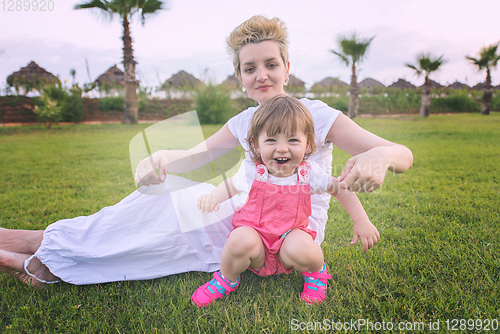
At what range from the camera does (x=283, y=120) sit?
1.18 m

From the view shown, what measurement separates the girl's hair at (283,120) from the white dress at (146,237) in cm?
12

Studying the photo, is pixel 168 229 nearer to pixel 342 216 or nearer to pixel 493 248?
pixel 342 216

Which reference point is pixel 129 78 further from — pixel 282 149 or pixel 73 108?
pixel 282 149

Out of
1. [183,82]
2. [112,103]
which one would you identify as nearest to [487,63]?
[183,82]

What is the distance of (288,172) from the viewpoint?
49.9 inches

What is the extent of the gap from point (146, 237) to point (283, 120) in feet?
2.92

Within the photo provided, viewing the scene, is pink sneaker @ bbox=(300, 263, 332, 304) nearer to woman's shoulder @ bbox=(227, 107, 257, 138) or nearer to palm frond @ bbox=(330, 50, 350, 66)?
woman's shoulder @ bbox=(227, 107, 257, 138)

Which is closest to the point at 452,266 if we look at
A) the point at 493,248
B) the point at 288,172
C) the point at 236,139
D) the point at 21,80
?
the point at 493,248

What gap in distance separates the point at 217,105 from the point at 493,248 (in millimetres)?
12949

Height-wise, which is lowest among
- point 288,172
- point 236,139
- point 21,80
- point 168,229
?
point 168,229

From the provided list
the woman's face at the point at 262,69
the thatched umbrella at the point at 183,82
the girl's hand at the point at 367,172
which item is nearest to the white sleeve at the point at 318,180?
the girl's hand at the point at 367,172

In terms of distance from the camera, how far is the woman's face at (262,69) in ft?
4.50

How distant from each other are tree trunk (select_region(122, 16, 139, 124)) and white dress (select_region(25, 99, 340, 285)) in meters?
11.7
